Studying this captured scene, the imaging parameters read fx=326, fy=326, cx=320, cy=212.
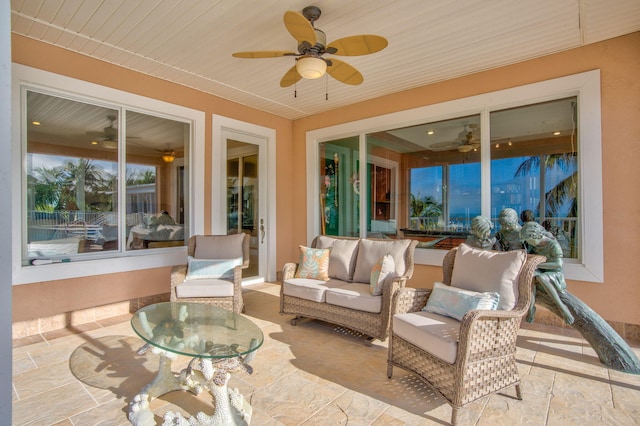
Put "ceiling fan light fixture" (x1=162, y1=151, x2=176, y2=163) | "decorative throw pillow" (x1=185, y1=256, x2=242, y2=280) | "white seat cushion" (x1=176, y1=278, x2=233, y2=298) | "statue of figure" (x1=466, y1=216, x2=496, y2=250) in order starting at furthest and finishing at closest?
"ceiling fan light fixture" (x1=162, y1=151, x2=176, y2=163) < "decorative throw pillow" (x1=185, y1=256, x2=242, y2=280) < "white seat cushion" (x1=176, y1=278, x2=233, y2=298) < "statue of figure" (x1=466, y1=216, x2=496, y2=250)

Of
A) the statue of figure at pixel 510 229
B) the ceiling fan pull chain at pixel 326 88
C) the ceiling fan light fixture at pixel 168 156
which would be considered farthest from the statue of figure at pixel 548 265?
the ceiling fan light fixture at pixel 168 156

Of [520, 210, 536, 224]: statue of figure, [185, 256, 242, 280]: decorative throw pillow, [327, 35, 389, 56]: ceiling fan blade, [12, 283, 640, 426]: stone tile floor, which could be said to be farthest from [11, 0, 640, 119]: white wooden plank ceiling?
[12, 283, 640, 426]: stone tile floor

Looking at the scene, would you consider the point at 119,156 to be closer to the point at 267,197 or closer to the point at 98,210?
the point at 98,210

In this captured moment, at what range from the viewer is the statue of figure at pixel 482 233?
3162 mm

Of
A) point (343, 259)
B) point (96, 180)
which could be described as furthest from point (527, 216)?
point (96, 180)

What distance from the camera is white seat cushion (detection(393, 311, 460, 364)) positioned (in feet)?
6.70

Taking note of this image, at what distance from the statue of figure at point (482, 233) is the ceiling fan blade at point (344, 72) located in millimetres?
1809

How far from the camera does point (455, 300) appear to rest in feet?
7.79

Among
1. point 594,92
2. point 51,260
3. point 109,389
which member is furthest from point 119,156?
point 594,92

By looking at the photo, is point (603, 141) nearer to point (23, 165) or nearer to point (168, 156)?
point (168, 156)

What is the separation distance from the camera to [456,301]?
7.75 ft

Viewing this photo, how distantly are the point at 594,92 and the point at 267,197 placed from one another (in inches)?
179

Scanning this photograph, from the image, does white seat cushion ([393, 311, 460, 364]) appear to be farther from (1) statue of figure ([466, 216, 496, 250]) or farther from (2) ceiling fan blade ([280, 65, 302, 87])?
(2) ceiling fan blade ([280, 65, 302, 87])

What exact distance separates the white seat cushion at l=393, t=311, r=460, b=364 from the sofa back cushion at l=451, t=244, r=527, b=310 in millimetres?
343
